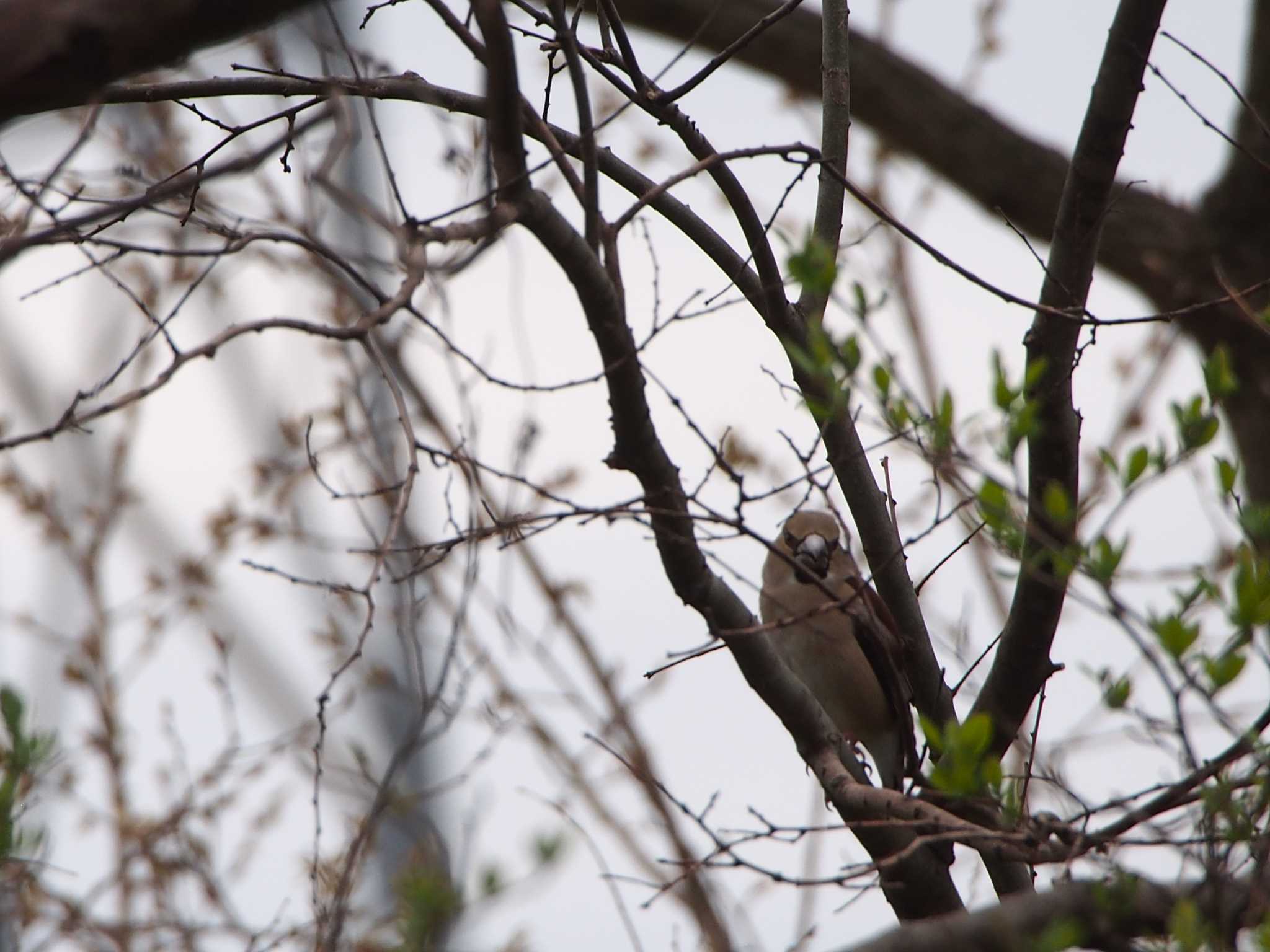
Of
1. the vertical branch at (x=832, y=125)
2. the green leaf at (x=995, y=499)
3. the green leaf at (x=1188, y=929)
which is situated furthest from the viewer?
the vertical branch at (x=832, y=125)

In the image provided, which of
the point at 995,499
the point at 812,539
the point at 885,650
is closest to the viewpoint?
the point at 995,499

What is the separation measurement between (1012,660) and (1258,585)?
6.56ft

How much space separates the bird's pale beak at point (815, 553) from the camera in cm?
583

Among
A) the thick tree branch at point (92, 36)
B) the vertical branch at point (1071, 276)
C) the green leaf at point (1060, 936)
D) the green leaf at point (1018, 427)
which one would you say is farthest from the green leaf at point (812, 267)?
the vertical branch at point (1071, 276)

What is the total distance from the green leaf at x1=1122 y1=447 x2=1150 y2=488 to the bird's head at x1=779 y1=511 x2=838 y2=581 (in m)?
3.40

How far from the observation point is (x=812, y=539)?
5.98m

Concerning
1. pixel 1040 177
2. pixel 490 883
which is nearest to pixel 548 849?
pixel 490 883

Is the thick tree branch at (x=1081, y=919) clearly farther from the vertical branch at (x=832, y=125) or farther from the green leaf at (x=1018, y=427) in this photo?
the vertical branch at (x=832, y=125)

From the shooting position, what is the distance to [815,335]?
2467 mm

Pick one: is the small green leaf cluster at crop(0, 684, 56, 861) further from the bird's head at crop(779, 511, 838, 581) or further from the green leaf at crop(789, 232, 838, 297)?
the bird's head at crop(779, 511, 838, 581)

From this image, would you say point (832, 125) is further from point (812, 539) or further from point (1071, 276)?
point (812, 539)

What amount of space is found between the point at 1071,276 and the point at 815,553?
218 centimetres

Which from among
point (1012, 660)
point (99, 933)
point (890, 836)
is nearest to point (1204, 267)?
point (1012, 660)

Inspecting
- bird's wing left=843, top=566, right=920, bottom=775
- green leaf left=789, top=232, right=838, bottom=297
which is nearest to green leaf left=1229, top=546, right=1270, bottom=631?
green leaf left=789, top=232, right=838, bottom=297
